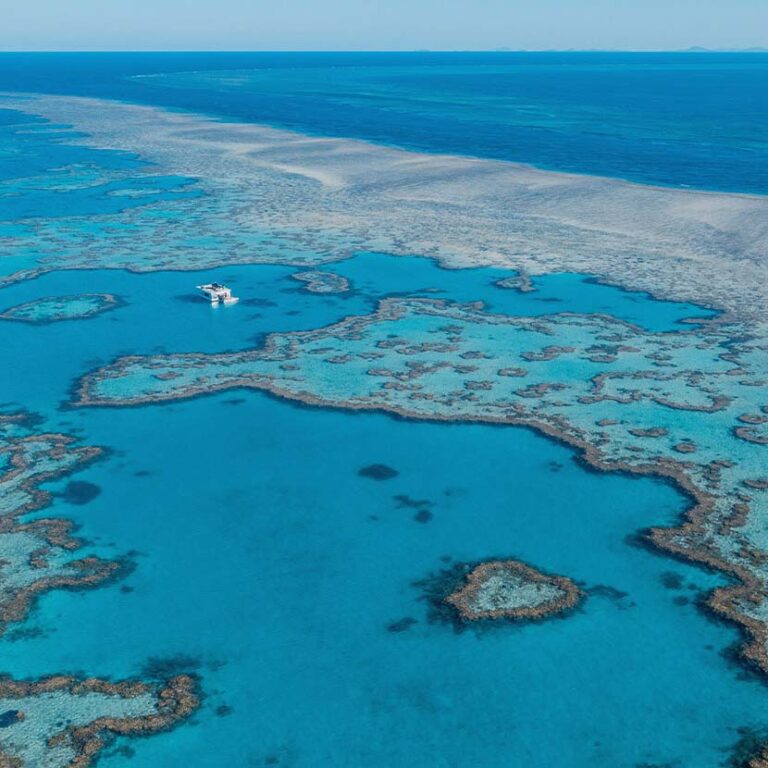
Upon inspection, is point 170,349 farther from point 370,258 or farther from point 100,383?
point 370,258

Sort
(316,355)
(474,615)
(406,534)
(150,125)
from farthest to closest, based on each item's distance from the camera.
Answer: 1. (150,125)
2. (316,355)
3. (406,534)
4. (474,615)

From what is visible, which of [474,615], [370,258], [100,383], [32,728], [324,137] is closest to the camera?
[32,728]

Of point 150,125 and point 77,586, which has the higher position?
point 150,125

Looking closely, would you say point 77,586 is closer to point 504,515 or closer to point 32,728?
point 32,728

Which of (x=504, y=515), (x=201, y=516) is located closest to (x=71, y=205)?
(x=201, y=516)

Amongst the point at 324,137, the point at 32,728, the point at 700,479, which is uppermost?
the point at 324,137

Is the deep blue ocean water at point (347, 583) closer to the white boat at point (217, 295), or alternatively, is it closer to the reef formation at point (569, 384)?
the white boat at point (217, 295)

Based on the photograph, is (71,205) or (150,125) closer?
(71,205)

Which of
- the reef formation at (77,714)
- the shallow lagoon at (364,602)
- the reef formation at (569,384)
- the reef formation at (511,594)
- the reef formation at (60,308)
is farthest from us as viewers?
the reef formation at (60,308)

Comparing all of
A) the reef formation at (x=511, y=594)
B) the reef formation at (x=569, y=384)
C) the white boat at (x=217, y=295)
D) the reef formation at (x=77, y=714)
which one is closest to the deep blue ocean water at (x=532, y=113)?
the reef formation at (x=569, y=384)
